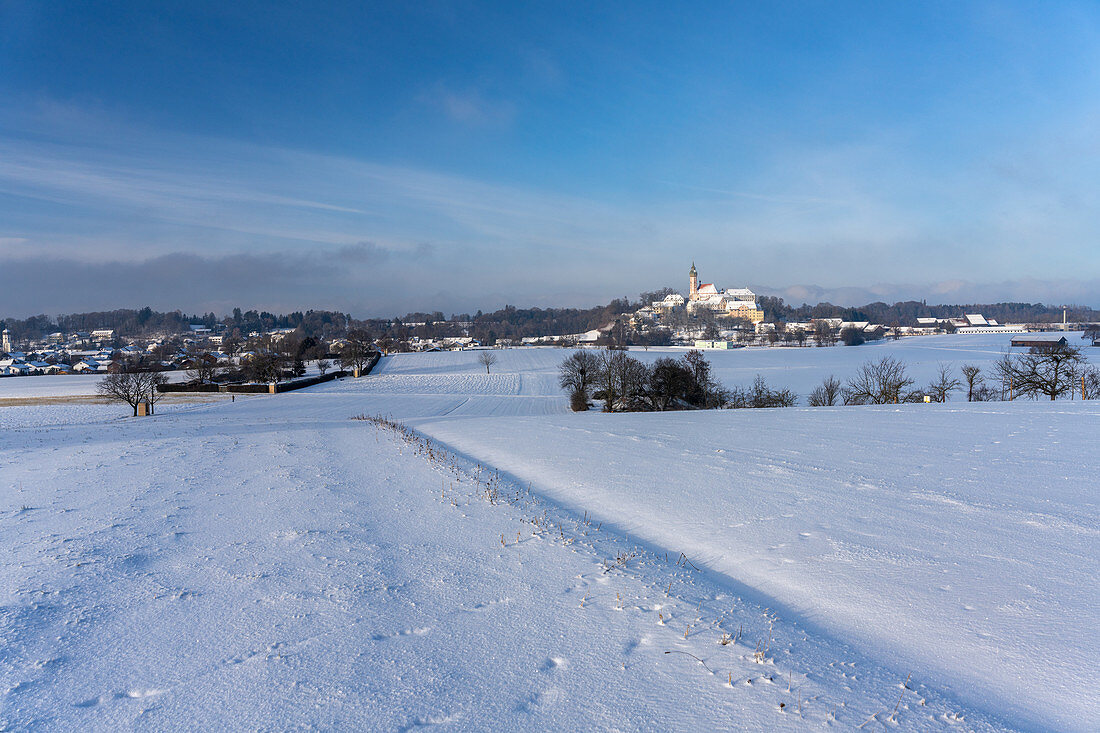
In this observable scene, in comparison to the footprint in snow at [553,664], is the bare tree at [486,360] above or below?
below

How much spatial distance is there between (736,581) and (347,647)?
402 centimetres

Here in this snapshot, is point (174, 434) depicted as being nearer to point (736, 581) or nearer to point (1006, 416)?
point (736, 581)

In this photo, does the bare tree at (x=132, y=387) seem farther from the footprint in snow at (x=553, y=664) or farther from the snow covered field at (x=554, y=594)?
the footprint in snow at (x=553, y=664)

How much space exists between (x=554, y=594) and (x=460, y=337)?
152846 millimetres

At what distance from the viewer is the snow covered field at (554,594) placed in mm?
3656

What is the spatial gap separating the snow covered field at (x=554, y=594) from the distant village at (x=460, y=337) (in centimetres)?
5802

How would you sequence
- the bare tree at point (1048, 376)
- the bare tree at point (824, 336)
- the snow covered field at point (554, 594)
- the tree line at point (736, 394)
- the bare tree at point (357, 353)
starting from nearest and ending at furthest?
the snow covered field at point (554, 594) < the bare tree at point (1048, 376) < the tree line at point (736, 394) < the bare tree at point (357, 353) < the bare tree at point (824, 336)

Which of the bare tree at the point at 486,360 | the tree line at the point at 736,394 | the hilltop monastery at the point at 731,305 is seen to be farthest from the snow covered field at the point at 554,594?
the hilltop monastery at the point at 731,305

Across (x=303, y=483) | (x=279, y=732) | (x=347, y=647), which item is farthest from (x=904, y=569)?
(x=303, y=483)

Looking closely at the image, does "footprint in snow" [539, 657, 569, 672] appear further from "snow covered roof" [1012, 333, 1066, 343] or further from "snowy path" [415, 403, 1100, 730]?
"snow covered roof" [1012, 333, 1066, 343]

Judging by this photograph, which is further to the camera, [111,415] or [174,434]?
[111,415]

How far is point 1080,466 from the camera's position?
11398 mm

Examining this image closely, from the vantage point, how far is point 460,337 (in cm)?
15575

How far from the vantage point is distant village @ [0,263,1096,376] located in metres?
85.3
